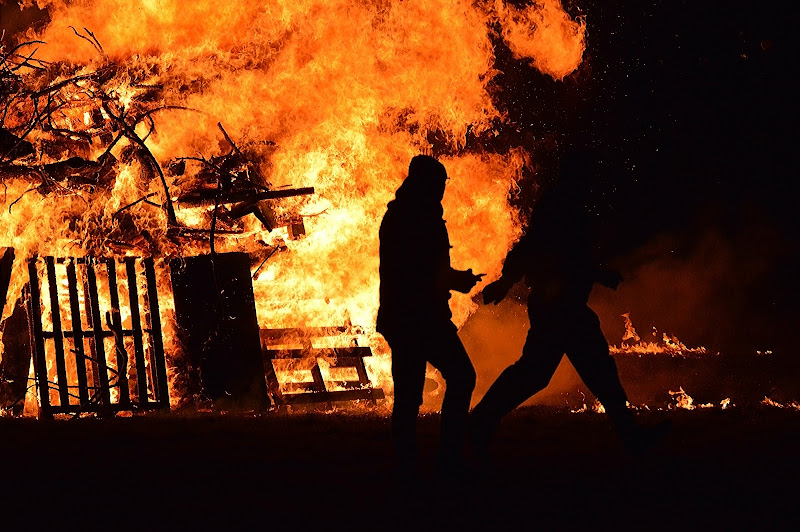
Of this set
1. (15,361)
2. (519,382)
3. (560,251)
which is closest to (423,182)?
(560,251)

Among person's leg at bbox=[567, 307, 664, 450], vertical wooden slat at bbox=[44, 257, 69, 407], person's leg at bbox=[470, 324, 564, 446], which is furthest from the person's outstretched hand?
vertical wooden slat at bbox=[44, 257, 69, 407]

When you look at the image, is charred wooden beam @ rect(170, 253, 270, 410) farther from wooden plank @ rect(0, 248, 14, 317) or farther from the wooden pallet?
wooden plank @ rect(0, 248, 14, 317)

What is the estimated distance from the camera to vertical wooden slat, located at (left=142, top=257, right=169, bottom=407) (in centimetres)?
970

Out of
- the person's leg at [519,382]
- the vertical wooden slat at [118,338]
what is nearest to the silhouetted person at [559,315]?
the person's leg at [519,382]

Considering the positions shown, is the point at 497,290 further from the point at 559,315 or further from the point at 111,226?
the point at 111,226

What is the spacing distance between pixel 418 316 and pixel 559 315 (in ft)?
3.29

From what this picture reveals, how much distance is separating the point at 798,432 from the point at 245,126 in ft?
23.7

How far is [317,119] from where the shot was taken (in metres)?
10.7

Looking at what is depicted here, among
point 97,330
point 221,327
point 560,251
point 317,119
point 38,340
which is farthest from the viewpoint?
point 317,119

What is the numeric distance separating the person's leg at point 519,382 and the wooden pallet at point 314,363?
544cm

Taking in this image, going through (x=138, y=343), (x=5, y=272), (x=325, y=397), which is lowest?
(x=325, y=397)

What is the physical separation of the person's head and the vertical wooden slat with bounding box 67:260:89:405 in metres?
6.16

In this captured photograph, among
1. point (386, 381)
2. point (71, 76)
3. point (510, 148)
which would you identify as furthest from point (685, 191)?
point (71, 76)

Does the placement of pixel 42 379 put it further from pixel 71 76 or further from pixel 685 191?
pixel 685 191
